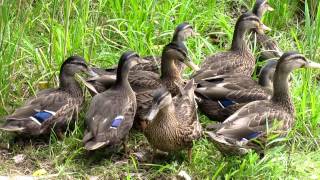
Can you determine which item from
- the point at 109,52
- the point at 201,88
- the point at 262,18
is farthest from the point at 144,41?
the point at 262,18

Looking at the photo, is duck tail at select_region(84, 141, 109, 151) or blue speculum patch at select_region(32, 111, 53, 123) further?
blue speculum patch at select_region(32, 111, 53, 123)

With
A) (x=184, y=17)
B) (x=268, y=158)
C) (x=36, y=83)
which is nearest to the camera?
(x=268, y=158)

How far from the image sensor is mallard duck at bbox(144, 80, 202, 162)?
600 cm

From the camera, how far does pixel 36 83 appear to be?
22.9ft

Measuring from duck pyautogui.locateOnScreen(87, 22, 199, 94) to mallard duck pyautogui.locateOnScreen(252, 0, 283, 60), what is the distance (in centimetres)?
82

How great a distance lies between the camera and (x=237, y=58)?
7.60 meters

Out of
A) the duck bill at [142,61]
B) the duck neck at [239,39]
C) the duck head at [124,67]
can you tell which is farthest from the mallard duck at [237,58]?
the duck head at [124,67]

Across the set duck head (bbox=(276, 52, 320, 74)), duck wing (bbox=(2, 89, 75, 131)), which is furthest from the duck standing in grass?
duck wing (bbox=(2, 89, 75, 131))

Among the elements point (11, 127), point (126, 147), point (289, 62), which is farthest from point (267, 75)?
point (11, 127)

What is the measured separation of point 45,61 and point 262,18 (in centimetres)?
279

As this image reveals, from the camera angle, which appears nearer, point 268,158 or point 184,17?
point 268,158

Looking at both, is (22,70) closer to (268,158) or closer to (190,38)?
(190,38)

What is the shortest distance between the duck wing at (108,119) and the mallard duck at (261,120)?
784 millimetres

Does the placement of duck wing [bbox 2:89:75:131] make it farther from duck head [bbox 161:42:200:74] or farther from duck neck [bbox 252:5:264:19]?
duck neck [bbox 252:5:264:19]
